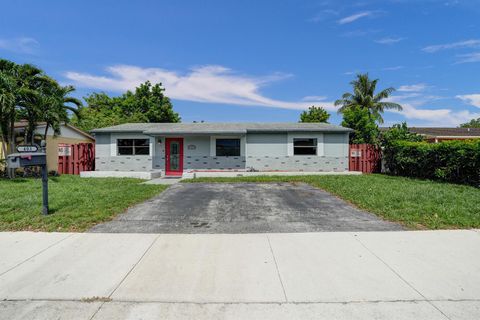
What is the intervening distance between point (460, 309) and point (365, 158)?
15263 mm

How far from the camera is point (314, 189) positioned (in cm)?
1046

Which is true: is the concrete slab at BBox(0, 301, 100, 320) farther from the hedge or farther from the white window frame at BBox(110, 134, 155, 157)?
the hedge

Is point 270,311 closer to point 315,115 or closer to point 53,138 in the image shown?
point 53,138

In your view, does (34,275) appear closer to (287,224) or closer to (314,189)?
(287,224)

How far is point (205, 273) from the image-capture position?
11.5 ft

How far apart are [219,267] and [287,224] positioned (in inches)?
95.4

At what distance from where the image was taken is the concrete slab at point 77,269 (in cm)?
308

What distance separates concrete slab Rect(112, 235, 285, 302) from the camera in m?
2.99

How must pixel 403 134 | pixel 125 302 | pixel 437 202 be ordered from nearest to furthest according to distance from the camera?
pixel 125 302 → pixel 437 202 → pixel 403 134

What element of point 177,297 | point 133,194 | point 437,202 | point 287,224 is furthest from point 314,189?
point 177,297

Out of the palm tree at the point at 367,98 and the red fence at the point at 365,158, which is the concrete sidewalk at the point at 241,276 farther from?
the palm tree at the point at 367,98

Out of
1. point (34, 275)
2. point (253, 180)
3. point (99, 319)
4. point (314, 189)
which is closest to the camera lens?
point (99, 319)

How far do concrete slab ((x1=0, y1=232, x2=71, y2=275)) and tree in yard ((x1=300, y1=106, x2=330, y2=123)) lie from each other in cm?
3322

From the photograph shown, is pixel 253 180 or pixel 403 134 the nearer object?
pixel 253 180
